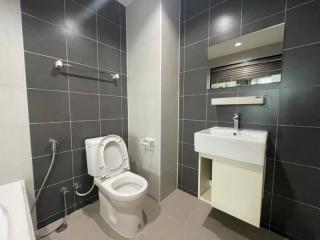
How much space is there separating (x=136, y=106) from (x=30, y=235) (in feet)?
4.94

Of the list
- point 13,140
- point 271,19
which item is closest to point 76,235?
point 13,140

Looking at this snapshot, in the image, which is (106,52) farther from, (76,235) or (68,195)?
(76,235)

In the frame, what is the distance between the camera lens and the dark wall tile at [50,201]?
1370mm

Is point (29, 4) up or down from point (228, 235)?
up

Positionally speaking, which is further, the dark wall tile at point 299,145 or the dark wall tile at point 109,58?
the dark wall tile at point 109,58

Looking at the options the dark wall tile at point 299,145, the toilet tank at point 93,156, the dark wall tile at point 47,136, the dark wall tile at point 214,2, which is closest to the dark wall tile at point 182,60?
the dark wall tile at point 214,2

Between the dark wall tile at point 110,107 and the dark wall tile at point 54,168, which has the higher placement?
the dark wall tile at point 110,107

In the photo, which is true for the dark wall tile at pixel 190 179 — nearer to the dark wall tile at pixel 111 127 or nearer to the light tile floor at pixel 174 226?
the light tile floor at pixel 174 226

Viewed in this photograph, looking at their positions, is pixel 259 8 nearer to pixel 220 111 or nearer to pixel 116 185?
pixel 220 111

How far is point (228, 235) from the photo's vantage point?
1.33 m

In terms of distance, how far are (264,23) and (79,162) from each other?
229cm

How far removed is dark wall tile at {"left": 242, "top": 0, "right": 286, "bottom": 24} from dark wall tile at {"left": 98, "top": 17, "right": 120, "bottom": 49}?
1442 mm

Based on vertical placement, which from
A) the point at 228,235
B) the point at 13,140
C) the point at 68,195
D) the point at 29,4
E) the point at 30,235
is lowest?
the point at 228,235

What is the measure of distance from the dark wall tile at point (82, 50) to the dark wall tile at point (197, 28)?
1.13 m
